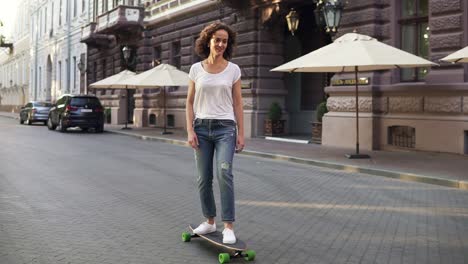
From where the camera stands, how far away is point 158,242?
5656 millimetres

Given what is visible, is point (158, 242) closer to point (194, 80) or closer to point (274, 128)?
point (194, 80)

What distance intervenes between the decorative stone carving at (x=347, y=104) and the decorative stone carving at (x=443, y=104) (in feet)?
5.62

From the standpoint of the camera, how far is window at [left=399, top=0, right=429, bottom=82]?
15031 mm

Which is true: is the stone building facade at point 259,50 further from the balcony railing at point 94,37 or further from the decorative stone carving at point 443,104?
the balcony railing at point 94,37

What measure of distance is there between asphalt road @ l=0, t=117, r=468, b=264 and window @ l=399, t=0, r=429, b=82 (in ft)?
15.9

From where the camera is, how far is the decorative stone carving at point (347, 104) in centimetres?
1568

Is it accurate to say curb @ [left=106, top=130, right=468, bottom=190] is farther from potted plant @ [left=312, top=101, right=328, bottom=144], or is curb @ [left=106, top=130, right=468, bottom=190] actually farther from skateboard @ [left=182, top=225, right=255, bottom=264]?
skateboard @ [left=182, top=225, right=255, bottom=264]

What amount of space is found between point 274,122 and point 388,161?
313 inches

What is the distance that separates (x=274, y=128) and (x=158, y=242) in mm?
14985

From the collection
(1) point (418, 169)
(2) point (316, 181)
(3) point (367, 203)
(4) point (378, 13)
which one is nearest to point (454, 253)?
(3) point (367, 203)

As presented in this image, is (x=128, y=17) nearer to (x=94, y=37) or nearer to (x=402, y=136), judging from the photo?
(x=94, y=37)

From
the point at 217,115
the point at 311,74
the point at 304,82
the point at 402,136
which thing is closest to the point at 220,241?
the point at 217,115

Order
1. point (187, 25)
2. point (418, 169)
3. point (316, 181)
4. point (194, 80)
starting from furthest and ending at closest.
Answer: point (187, 25), point (418, 169), point (316, 181), point (194, 80)

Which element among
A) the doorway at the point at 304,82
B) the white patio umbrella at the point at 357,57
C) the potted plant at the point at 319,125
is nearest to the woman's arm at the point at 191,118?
the white patio umbrella at the point at 357,57
